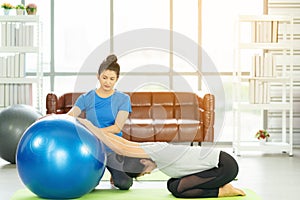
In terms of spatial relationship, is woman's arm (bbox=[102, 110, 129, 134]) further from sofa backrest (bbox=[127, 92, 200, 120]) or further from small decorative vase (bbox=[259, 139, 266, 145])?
small decorative vase (bbox=[259, 139, 266, 145])

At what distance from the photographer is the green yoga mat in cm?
421

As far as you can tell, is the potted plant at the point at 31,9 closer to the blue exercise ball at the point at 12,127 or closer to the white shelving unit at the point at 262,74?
the blue exercise ball at the point at 12,127

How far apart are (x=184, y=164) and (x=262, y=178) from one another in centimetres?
145

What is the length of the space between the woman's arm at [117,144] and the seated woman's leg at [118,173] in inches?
5.6

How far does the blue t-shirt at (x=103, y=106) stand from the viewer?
4.49 m

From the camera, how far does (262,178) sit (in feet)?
17.6

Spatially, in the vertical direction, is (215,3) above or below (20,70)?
above

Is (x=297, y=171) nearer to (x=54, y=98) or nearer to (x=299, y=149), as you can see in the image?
(x=299, y=149)

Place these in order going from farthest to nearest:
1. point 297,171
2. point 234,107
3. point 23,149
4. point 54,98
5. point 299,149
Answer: point 299,149 → point 234,107 → point 54,98 → point 297,171 → point 23,149

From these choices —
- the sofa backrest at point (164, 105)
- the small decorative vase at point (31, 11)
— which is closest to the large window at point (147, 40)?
the sofa backrest at point (164, 105)

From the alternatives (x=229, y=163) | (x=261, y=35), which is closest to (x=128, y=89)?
(x=261, y=35)

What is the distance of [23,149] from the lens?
159 inches

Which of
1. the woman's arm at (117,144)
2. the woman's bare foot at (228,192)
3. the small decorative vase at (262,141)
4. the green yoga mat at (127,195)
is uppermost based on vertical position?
the woman's arm at (117,144)

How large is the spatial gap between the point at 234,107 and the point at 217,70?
92 cm
